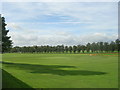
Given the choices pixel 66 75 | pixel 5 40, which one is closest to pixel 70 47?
pixel 5 40

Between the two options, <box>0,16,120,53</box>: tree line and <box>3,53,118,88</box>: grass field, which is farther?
<box>0,16,120,53</box>: tree line

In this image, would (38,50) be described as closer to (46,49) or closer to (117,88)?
(46,49)

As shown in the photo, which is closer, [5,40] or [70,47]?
[5,40]

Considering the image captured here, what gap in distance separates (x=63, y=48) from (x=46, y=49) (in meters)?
16.2

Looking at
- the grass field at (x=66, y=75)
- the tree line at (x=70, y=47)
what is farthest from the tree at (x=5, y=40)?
the grass field at (x=66, y=75)

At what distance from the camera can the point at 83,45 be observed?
138125mm

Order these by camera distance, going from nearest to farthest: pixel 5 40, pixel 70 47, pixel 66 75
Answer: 1. pixel 66 75
2. pixel 5 40
3. pixel 70 47

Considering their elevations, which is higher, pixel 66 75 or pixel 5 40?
pixel 5 40

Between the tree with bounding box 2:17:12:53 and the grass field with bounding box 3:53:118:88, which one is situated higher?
the tree with bounding box 2:17:12:53

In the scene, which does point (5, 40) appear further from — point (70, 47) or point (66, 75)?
point (70, 47)

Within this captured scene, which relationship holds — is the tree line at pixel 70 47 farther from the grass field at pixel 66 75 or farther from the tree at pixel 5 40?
the grass field at pixel 66 75

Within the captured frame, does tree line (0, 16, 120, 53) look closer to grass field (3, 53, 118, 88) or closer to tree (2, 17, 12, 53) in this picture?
tree (2, 17, 12, 53)

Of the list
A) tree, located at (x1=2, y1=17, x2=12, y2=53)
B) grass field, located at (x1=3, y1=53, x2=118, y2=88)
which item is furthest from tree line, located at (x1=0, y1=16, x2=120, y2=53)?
grass field, located at (x1=3, y1=53, x2=118, y2=88)

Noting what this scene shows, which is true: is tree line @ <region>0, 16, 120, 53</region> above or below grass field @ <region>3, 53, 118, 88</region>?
above
